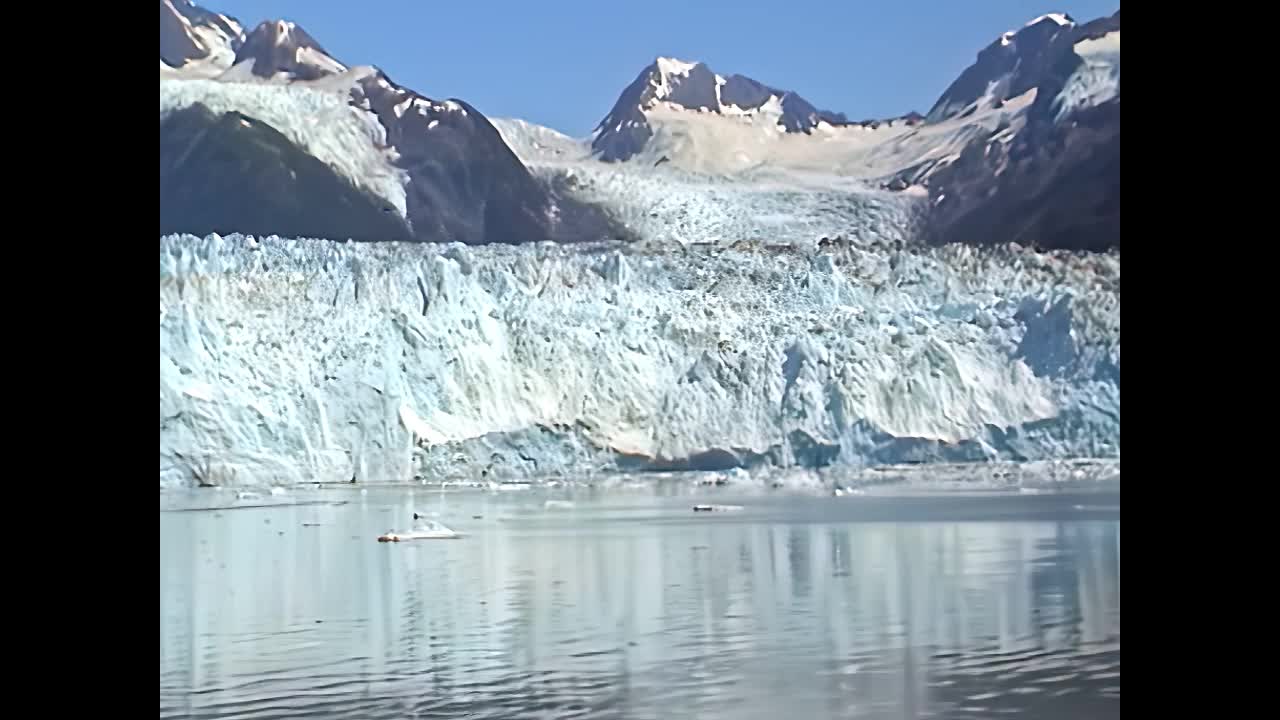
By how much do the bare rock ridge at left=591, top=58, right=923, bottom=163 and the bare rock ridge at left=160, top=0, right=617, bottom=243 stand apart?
1336mm

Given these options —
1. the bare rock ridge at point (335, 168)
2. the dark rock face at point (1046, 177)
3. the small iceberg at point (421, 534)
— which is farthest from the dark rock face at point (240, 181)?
the dark rock face at point (1046, 177)

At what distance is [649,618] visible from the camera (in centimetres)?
598

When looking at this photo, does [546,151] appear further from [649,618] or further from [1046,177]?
[649,618]

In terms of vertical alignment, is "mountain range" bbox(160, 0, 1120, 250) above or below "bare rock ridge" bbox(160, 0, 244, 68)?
below

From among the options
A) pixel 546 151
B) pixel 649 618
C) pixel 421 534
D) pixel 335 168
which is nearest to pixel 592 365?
pixel 421 534

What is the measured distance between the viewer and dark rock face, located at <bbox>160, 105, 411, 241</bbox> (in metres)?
14.0

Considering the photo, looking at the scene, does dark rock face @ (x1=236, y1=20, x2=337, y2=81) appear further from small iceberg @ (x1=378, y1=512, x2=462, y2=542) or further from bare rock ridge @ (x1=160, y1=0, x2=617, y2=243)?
small iceberg @ (x1=378, y1=512, x2=462, y2=542)

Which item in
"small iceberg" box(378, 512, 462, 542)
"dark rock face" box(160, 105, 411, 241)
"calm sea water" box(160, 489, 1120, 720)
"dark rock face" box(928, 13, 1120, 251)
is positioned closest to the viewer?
"calm sea water" box(160, 489, 1120, 720)

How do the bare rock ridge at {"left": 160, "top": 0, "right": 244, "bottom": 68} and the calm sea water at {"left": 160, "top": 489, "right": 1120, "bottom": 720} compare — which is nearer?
the calm sea water at {"left": 160, "top": 489, "right": 1120, "bottom": 720}

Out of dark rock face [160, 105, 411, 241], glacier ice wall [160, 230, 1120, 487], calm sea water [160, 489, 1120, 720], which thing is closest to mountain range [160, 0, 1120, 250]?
dark rock face [160, 105, 411, 241]

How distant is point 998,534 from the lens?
911cm

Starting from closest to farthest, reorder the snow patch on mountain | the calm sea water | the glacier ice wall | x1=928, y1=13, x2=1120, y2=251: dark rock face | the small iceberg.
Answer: the calm sea water → the small iceberg → the glacier ice wall → the snow patch on mountain → x1=928, y1=13, x2=1120, y2=251: dark rock face

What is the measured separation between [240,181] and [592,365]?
4093 millimetres
